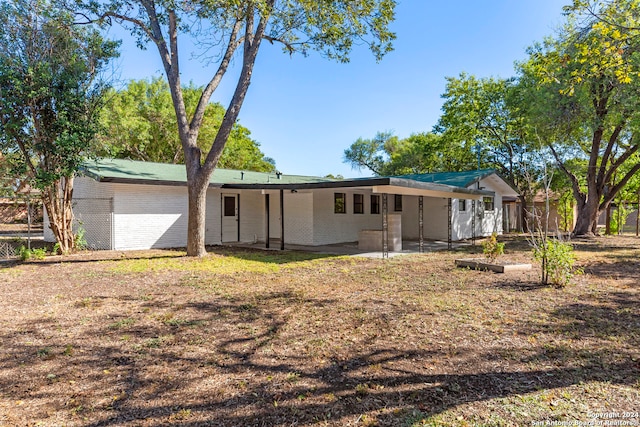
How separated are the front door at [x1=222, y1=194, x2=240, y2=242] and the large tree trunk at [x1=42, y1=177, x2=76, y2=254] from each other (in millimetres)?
5307

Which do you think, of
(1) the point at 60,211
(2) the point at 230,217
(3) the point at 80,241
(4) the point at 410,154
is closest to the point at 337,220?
(2) the point at 230,217

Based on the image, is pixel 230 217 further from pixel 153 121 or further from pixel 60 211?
pixel 153 121

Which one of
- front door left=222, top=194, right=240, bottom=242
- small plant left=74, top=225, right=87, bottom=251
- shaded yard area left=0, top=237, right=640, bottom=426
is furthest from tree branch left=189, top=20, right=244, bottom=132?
shaded yard area left=0, top=237, right=640, bottom=426

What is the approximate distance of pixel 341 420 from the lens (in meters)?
2.68

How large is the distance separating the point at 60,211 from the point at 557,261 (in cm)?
1280

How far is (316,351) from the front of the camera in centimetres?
398

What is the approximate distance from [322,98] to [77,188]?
15292 millimetres

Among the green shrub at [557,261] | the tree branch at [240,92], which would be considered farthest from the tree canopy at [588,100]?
the tree branch at [240,92]

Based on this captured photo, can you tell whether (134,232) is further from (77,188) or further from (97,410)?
(97,410)

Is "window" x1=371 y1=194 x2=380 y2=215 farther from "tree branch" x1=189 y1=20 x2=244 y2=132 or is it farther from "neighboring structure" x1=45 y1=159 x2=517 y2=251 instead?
"tree branch" x1=189 y1=20 x2=244 y2=132

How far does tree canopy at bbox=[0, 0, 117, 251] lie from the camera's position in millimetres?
9727

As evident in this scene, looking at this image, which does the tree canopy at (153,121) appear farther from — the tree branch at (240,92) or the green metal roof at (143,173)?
the tree branch at (240,92)

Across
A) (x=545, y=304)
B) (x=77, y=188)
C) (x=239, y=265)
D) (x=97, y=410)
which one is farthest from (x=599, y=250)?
(x=77, y=188)

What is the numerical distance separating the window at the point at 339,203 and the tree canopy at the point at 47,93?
8801 mm
